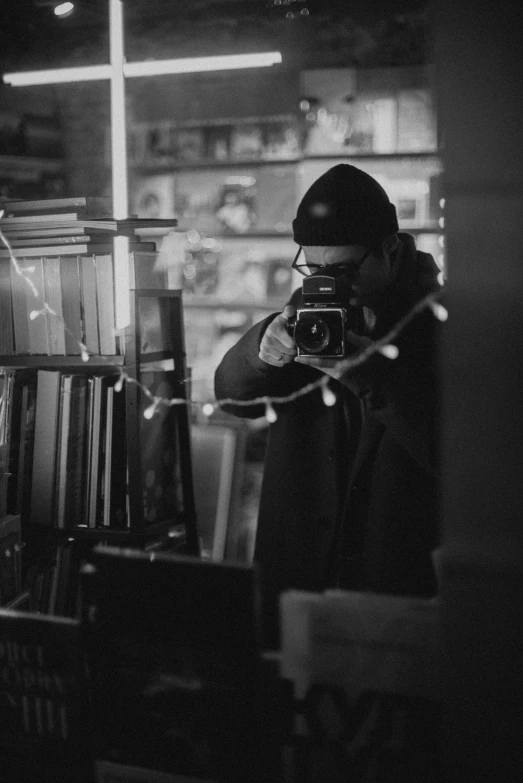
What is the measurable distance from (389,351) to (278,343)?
327mm

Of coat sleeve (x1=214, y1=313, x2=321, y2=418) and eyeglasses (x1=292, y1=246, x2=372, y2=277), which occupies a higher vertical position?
eyeglasses (x1=292, y1=246, x2=372, y2=277)

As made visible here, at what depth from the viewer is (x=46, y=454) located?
1799 millimetres

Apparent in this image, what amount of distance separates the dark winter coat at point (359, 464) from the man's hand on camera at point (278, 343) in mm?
35

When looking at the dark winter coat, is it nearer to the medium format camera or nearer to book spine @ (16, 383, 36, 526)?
the medium format camera

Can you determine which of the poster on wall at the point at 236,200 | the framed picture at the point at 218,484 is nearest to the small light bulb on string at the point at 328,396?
the framed picture at the point at 218,484

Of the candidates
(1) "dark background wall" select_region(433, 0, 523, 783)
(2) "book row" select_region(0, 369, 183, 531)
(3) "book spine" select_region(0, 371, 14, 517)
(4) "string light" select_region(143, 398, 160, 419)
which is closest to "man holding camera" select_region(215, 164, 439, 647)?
(4) "string light" select_region(143, 398, 160, 419)

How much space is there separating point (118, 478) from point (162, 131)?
2.29 meters

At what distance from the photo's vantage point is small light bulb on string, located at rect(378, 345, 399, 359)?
1.22 metres

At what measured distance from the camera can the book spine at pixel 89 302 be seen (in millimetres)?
1734

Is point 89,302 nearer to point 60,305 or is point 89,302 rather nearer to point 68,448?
point 60,305

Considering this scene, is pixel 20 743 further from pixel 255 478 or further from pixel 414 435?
pixel 255 478

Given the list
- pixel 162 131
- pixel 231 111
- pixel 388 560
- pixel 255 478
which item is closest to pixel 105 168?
pixel 162 131

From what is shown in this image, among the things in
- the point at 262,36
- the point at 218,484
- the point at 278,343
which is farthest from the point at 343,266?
the point at 262,36

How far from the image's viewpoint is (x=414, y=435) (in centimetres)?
138
